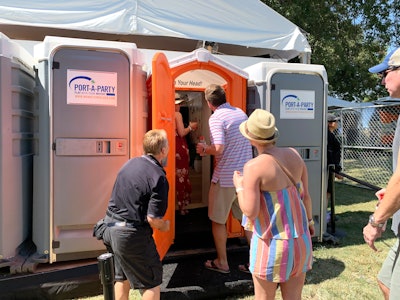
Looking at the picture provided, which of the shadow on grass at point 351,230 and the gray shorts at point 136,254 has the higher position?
the gray shorts at point 136,254

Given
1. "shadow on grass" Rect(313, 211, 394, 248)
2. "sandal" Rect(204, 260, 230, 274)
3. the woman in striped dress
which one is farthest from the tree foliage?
the woman in striped dress

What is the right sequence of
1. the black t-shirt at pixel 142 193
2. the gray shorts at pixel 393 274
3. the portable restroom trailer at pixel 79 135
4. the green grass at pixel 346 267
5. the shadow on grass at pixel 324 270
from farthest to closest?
the shadow on grass at pixel 324 270 → the green grass at pixel 346 267 → the portable restroom trailer at pixel 79 135 → the black t-shirt at pixel 142 193 → the gray shorts at pixel 393 274

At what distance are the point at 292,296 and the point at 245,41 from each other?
5.71 meters

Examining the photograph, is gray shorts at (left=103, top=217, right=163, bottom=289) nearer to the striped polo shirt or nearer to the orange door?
the orange door

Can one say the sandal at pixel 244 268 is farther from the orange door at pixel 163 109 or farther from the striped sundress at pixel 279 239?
the striped sundress at pixel 279 239

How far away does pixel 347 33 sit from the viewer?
583 inches

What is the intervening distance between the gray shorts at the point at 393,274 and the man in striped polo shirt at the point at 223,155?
5.71ft

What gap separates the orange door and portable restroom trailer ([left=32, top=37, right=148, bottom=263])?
0.32 m

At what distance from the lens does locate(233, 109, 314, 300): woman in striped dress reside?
7.57 ft

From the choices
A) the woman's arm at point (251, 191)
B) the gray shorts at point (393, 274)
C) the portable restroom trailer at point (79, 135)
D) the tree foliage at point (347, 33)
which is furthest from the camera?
the tree foliage at point (347, 33)

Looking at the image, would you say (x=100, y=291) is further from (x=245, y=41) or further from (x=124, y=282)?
(x=245, y=41)

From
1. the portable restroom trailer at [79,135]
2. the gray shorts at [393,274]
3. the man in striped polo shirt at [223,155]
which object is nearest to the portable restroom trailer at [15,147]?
the portable restroom trailer at [79,135]

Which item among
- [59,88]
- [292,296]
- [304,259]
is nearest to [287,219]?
[304,259]

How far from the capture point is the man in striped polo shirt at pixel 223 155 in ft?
12.6
